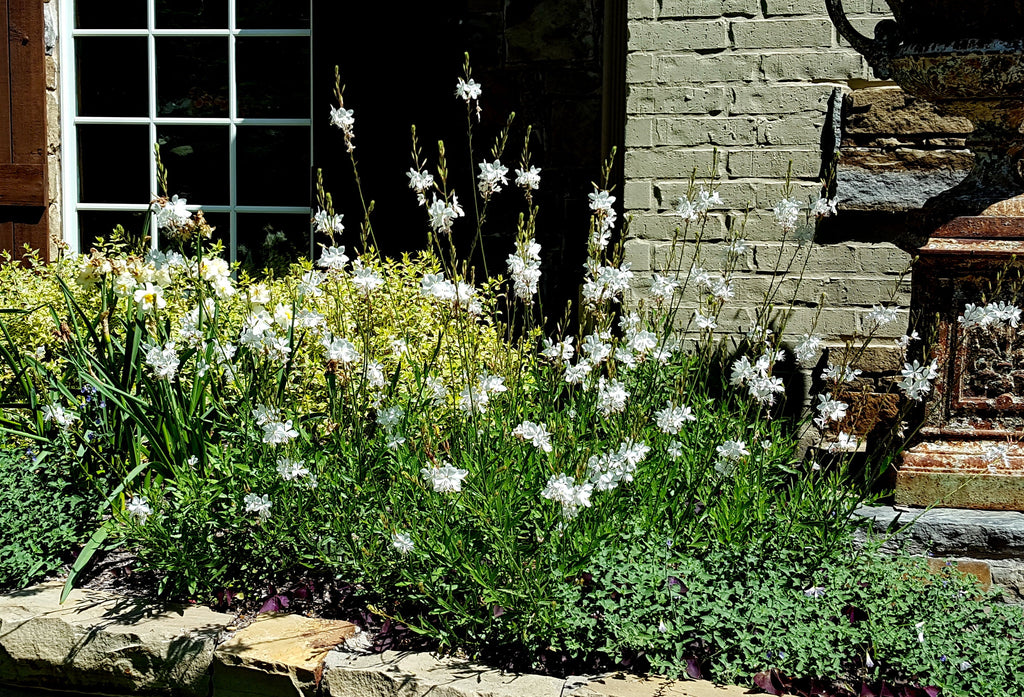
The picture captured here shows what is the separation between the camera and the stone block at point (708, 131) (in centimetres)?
369

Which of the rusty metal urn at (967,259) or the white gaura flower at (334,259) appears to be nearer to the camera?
the white gaura flower at (334,259)

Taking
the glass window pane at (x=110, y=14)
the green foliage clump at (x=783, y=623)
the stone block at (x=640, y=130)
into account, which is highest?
the glass window pane at (x=110, y=14)

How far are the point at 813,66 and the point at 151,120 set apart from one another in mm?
3175

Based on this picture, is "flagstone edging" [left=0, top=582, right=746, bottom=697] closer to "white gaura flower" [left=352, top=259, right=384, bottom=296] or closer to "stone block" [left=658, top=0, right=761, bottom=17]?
"white gaura flower" [left=352, top=259, right=384, bottom=296]

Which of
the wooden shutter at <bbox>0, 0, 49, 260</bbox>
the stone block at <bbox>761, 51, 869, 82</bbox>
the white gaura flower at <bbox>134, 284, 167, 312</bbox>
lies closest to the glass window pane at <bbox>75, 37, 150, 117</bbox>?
the wooden shutter at <bbox>0, 0, 49, 260</bbox>

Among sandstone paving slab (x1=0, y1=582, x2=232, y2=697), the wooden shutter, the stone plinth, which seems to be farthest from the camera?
the wooden shutter

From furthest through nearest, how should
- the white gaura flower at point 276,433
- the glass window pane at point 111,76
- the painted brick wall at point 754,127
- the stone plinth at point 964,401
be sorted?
the glass window pane at point 111,76 < the painted brick wall at point 754,127 < the stone plinth at point 964,401 < the white gaura flower at point 276,433

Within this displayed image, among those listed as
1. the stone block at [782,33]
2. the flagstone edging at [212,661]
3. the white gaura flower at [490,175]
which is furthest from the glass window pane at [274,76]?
the flagstone edging at [212,661]

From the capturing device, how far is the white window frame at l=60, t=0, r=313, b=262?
4.79 metres

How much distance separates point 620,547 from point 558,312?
87.6 inches

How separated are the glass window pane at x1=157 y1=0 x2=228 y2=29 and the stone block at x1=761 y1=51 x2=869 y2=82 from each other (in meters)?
2.69

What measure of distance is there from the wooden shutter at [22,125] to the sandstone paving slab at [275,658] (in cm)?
299

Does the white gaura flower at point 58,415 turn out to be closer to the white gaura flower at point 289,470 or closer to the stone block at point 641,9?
the white gaura flower at point 289,470

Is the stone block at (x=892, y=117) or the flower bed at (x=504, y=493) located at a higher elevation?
the stone block at (x=892, y=117)
